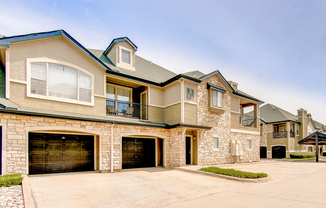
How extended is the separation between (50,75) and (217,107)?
12.2m

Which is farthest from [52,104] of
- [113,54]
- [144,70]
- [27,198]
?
[144,70]

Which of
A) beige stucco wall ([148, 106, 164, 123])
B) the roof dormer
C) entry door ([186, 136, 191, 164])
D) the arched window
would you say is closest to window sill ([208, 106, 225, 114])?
entry door ([186, 136, 191, 164])

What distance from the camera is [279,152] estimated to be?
30391 millimetres

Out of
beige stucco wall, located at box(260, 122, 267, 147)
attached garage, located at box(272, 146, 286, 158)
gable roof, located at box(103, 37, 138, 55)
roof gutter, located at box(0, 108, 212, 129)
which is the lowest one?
attached garage, located at box(272, 146, 286, 158)

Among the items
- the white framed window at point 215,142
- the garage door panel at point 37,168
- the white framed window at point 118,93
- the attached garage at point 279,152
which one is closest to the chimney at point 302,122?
the attached garage at point 279,152

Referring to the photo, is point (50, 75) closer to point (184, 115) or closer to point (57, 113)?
point (57, 113)

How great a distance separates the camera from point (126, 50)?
640 inches

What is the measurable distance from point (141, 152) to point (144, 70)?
667 cm

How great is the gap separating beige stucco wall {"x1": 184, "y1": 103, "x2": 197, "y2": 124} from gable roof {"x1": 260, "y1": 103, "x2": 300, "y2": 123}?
20445mm

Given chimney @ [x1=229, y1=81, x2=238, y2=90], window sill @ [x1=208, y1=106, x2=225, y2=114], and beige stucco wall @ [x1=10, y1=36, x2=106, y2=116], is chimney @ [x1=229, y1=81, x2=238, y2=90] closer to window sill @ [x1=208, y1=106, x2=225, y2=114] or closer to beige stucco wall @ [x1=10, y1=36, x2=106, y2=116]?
window sill @ [x1=208, y1=106, x2=225, y2=114]

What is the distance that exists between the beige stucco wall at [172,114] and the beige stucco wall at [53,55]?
17.1 ft

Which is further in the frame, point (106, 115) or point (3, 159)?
point (106, 115)

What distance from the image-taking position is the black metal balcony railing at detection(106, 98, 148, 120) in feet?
47.0

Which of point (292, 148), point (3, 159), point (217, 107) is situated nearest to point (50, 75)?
point (3, 159)
